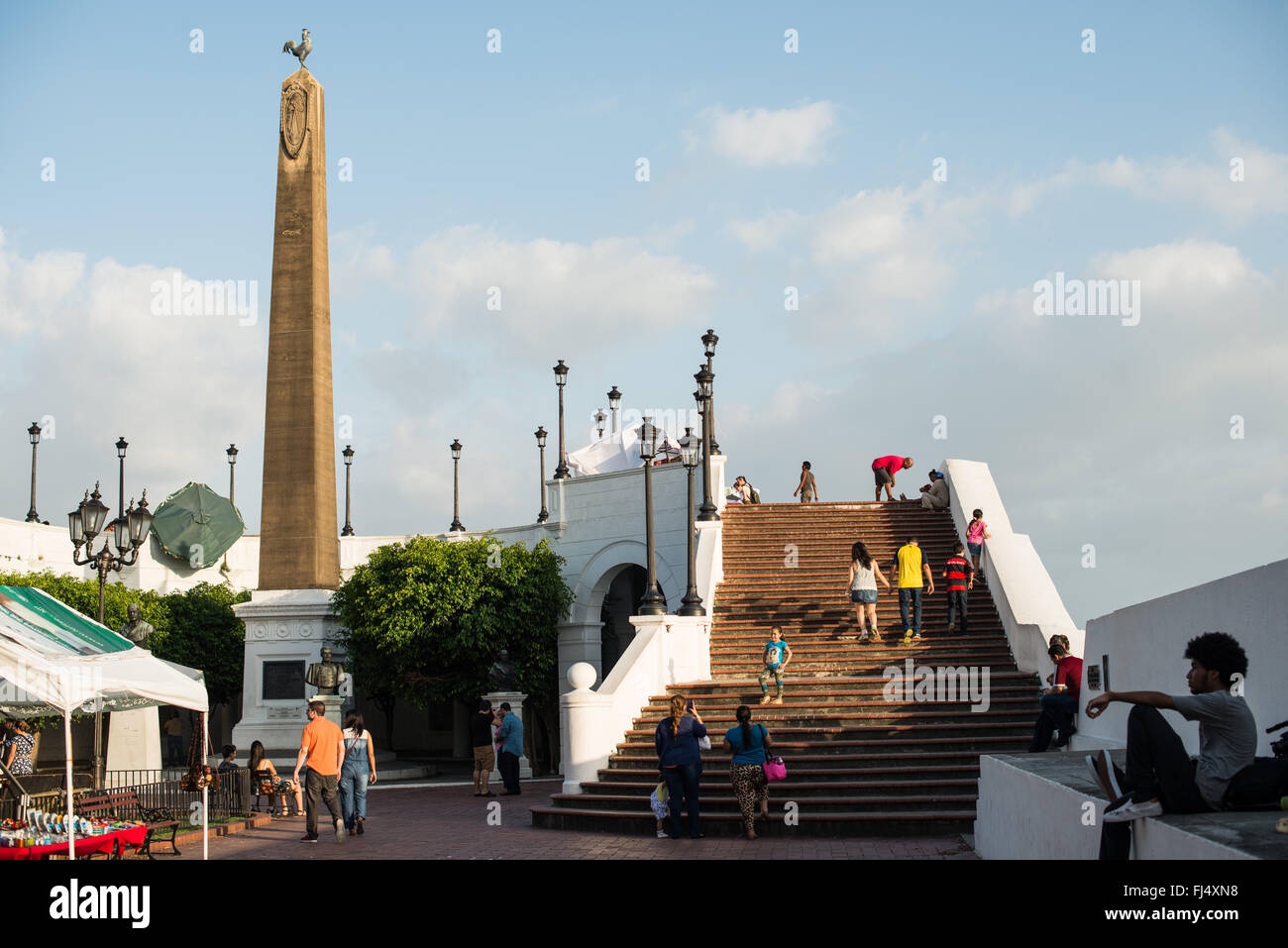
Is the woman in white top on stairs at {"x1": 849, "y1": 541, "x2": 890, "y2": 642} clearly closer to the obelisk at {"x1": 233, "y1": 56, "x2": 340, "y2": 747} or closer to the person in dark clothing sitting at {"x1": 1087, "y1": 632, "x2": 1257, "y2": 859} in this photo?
the obelisk at {"x1": 233, "y1": 56, "x2": 340, "y2": 747}

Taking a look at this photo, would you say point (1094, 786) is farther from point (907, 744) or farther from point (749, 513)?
point (749, 513)

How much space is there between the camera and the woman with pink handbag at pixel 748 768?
13516 millimetres

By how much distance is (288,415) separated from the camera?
25781 mm

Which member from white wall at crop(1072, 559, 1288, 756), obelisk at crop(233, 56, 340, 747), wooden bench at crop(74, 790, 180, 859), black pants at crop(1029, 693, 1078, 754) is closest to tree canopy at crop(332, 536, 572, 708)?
obelisk at crop(233, 56, 340, 747)

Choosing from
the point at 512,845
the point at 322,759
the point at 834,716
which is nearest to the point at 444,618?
the point at 834,716

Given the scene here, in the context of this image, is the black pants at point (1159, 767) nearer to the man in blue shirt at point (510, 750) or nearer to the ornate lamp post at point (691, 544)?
the ornate lamp post at point (691, 544)

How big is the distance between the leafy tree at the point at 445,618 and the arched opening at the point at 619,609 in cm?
564

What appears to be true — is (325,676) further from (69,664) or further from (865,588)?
(69,664)

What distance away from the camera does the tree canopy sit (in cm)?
2950

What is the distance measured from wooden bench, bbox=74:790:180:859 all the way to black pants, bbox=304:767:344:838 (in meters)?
1.42

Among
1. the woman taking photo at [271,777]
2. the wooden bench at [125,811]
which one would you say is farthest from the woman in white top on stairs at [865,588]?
the wooden bench at [125,811]
